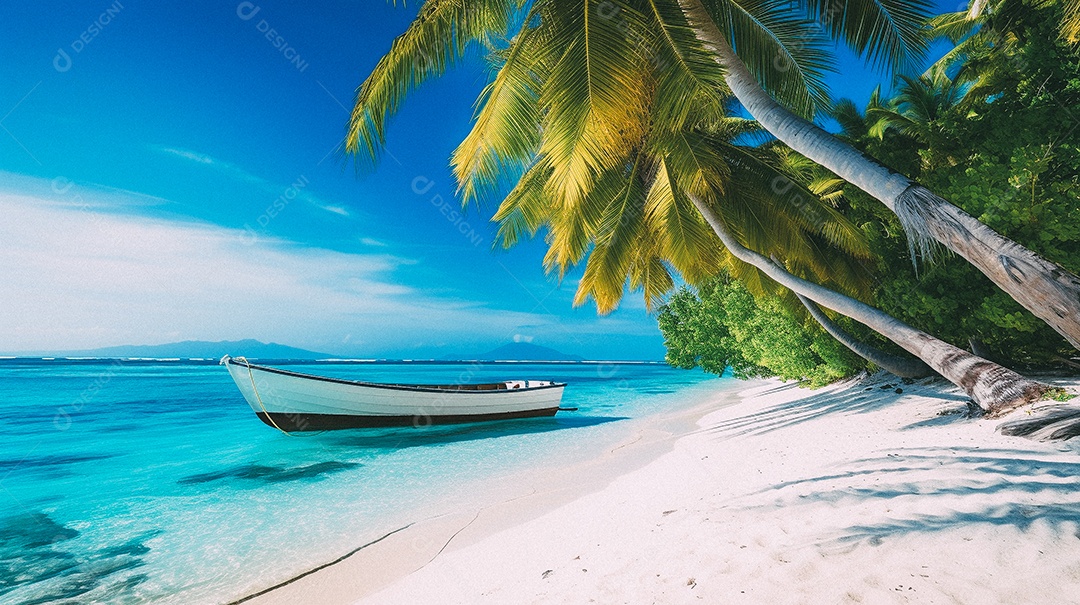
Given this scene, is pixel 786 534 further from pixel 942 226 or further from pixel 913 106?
pixel 913 106

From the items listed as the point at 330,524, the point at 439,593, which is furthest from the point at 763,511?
the point at 330,524

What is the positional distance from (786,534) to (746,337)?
1761 centimetres

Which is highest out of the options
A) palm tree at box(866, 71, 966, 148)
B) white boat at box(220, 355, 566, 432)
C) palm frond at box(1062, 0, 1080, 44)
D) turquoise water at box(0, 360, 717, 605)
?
palm tree at box(866, 71, 966, 148)

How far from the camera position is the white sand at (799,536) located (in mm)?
2352

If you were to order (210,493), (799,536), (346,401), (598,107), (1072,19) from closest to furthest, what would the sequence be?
(799,536)
(598,107)
(1072,19)
(210,493)
(346,401)

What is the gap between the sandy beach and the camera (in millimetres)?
2371

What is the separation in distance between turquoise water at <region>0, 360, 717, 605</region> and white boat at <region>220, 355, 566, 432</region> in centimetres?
52

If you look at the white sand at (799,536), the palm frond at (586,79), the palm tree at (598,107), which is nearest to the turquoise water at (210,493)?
the white sand at (799,536)

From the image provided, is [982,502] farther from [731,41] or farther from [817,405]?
[817,405]

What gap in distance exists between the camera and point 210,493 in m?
8.56

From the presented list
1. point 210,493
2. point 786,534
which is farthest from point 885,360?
point 210,493

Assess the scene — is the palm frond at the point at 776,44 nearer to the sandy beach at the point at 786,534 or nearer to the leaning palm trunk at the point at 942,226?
the leaning palm trunk at the point at 942,226

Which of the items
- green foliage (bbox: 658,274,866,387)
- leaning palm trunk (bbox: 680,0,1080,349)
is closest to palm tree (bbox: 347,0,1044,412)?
leaning palm trunk (bbox: 680,0,1080,349)

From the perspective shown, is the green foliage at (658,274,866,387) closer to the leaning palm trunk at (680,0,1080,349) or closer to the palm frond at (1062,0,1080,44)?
the palm frond at (1062,0,1080,44)
